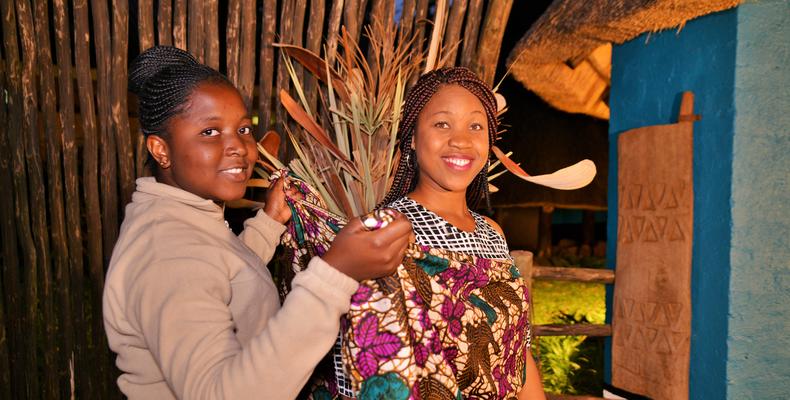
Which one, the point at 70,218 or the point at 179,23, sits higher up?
the point at 179,23

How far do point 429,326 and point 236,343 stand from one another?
0.50 m

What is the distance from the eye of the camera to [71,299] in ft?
8.89

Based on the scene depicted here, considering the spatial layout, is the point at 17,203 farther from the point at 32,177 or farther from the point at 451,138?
the point at 451,138

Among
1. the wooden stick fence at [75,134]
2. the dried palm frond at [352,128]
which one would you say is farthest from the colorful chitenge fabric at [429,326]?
the wooden stick fence at [75,134]

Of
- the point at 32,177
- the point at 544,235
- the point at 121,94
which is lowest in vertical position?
the point at 544,235

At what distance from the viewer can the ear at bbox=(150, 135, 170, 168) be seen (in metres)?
1.35

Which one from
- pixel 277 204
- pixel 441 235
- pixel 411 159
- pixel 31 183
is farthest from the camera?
pixel 31 183

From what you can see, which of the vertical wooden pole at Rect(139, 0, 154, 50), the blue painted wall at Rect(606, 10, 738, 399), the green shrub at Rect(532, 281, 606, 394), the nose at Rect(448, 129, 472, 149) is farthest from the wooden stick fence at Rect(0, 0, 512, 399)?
the green shrub at Rect(532, 281, 606, 394)

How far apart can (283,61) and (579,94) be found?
10.1 ft

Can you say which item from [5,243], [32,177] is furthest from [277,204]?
[5,243]

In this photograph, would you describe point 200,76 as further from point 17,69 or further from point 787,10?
point 787,10

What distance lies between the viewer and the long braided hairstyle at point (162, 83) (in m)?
1.32

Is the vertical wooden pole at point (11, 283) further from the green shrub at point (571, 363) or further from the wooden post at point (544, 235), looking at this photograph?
the wooden post at point (544, 235)

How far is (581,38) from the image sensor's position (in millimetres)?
3467
